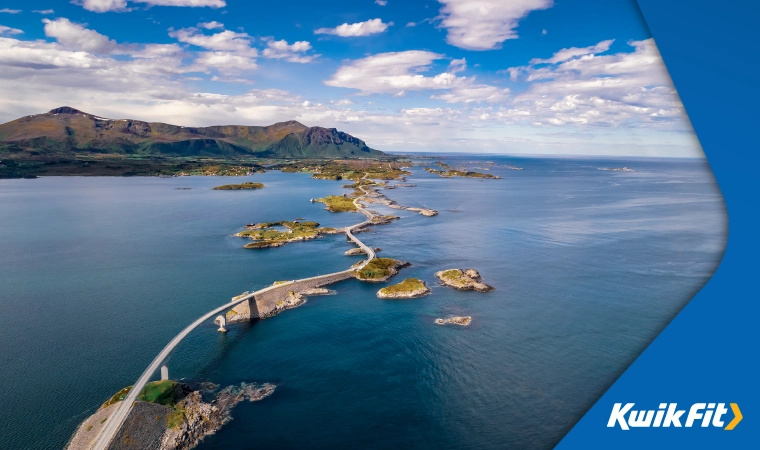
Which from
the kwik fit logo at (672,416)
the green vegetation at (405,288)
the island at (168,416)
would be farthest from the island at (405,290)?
the kwik fit logo at (672,416)

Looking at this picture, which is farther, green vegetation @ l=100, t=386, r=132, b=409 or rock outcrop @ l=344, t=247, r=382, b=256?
rock outcrop @ l=344, t=247, r=382, b=256

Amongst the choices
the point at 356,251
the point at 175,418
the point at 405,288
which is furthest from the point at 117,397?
the point at 356,251

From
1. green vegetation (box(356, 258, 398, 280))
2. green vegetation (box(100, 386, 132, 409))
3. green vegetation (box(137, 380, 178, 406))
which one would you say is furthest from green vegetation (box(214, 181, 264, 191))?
green vegetation (box(137, 380, 178, 406))

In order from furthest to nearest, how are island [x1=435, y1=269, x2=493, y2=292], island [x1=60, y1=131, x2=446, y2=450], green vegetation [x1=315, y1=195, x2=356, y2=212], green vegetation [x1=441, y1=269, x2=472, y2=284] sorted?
1. green vegetation [x1=315, y1=195, x2=356, y2=212]
2. green vegetation [x1=441, y1=269, x2=472, y2=284]
3. island [x1=435, y1=269, x2=493, y2=292]
4. island [x1=60, y1=131, x2=446, y2=450]

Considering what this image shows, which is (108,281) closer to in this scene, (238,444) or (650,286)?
(238,444)

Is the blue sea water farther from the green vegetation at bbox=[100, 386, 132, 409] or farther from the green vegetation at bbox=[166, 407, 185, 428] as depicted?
the green vegetation at bbox=[166, 407, 185, 428]

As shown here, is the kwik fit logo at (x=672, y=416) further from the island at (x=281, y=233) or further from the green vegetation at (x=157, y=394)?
the island at (x=281, y=233)
